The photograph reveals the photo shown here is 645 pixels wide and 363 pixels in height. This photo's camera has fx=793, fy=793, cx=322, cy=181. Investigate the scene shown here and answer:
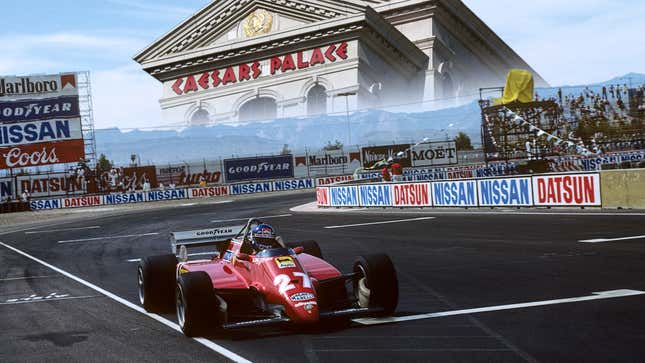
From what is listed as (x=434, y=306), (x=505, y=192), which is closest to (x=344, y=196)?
(x=505, y=192)

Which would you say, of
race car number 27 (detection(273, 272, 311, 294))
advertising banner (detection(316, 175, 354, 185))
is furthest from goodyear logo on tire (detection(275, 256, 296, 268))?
advertising banner (detection(316, 175, 354, 185))

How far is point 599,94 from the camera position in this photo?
5122cm

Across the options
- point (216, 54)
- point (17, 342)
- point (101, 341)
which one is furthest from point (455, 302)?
point (216, 54)

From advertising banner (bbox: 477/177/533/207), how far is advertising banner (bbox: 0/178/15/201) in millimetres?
46326

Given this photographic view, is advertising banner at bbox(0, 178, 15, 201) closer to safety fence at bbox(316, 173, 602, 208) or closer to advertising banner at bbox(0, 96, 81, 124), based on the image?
advertising banner at bbox(0, 96, 81, 124)

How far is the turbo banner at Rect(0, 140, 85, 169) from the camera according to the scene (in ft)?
196

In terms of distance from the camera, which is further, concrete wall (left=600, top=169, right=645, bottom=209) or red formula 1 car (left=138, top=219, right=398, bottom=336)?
concrete wall (left=600, top=169, right=645, bottom=209)

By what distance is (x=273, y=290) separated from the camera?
8844 mm

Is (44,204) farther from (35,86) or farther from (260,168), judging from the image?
(260,168)

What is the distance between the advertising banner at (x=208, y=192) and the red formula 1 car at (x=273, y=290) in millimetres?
52841

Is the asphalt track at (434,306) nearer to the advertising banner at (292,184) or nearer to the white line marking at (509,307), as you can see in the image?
the white line marking at (509,307)

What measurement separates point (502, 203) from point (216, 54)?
2146 inches

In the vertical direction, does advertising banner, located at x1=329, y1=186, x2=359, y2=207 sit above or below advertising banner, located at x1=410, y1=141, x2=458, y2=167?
below

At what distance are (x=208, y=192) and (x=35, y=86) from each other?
15277mm
